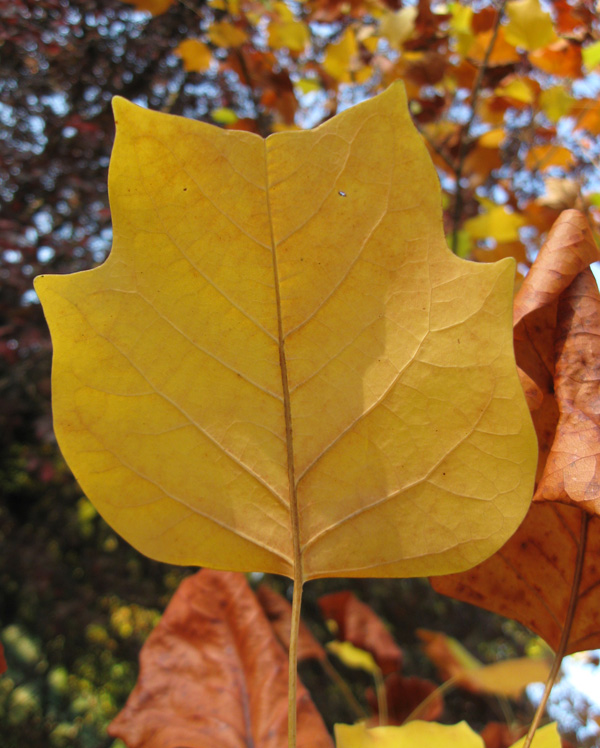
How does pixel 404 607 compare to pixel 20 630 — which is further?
pixel 404 607

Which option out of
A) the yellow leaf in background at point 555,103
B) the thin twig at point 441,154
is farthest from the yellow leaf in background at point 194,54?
the yellow leaf in background at point 555,103

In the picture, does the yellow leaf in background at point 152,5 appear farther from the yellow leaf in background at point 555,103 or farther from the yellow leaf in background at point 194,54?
the yellow leaf in background at point 555,103

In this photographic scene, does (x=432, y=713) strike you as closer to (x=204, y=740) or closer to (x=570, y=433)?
(x=204, y=740)

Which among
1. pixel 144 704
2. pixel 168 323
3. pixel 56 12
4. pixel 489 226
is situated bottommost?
pixel 144 704

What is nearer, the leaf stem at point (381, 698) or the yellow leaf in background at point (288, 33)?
the leaf stem at point (381, 698)

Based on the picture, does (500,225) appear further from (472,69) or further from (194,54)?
(194,54)

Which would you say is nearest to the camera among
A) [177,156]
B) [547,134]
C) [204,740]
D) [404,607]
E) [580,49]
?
[177,156]

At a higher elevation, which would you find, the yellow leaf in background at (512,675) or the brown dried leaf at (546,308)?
the brown dried leaf at (546,308)

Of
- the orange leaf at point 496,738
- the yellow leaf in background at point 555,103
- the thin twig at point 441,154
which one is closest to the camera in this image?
the orange leaf at point 496,738

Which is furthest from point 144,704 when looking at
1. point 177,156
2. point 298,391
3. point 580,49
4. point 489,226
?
point 580,49
